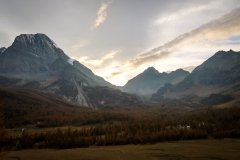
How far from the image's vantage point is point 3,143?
266 ft

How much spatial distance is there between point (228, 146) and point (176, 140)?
659 inches

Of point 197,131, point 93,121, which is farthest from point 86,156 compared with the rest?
point 93,121

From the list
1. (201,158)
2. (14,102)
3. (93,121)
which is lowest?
(201,158)

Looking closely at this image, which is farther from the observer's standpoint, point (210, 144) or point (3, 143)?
point (3, 143)

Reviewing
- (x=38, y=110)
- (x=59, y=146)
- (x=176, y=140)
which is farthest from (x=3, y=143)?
(x=38, y=110)

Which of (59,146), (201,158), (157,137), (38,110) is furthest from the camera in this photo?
(38,110)

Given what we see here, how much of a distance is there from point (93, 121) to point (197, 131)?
75427 mm

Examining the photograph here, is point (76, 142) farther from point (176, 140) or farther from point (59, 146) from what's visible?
point (176, 140)

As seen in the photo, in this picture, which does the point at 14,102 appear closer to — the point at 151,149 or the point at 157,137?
the point at 157,137

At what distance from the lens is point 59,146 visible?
258 ft

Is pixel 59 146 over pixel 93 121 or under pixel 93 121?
under

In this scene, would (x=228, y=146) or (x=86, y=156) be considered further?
(x=228, y=146)

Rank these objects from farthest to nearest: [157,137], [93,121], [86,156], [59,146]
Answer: [93,121], [157,137], [59,146], [86,156]

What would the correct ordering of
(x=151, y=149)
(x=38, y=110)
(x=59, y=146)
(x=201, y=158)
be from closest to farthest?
(x=201, y=158), (x=151, y=149), (x=59, y=146), (x=38, y=110)
